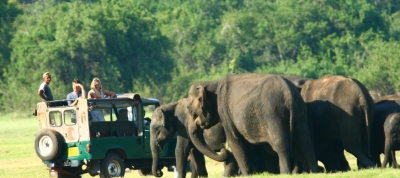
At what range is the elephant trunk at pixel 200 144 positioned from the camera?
20391mm

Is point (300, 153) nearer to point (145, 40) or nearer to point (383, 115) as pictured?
point (383, 115)

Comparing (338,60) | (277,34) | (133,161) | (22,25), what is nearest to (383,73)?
(338,60)

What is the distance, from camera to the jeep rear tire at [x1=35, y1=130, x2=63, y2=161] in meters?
21.2

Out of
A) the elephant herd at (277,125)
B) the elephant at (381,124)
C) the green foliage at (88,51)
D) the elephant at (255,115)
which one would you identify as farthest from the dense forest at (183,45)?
the elephant at (255,115)

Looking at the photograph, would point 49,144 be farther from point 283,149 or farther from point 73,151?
point 283,149

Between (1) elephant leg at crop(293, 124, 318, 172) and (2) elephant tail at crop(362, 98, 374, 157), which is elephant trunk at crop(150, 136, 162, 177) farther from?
(2) elephant tail at crop(362, 98, 374, 157)

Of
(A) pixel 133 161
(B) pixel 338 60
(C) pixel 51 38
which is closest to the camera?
(A) pixel 133 161

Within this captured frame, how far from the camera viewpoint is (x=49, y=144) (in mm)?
21375

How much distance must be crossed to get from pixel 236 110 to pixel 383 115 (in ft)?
8.82

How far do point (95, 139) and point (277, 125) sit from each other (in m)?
4.00

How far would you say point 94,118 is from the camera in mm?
21531

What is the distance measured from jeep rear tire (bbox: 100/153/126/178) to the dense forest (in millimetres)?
37563

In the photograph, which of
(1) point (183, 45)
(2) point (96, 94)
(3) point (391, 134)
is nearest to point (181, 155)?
(2) point (96, 94)

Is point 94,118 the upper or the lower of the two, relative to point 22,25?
lower
